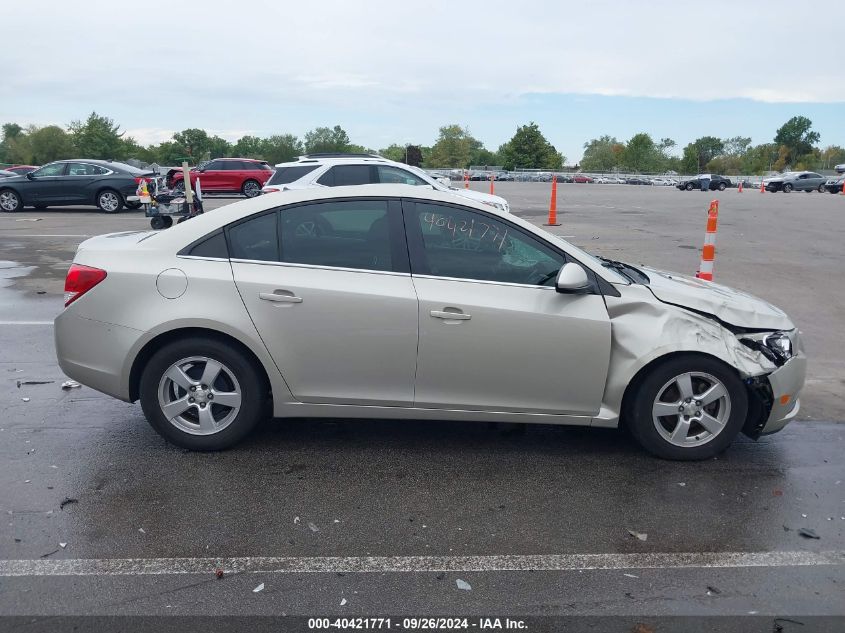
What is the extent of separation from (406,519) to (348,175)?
11026mm

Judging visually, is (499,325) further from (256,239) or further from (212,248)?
(212,248)

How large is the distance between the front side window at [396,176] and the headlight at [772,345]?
1014 centimetres

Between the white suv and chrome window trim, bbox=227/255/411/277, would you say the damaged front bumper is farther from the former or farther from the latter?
the white suv

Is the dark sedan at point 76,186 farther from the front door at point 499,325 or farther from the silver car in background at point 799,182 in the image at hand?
the silver car in background at point 799,182

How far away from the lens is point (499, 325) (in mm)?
4289

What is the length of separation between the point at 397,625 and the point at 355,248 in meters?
2.30

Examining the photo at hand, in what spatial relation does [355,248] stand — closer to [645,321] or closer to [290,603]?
[645,321]

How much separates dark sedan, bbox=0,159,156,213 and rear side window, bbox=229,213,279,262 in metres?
18.3

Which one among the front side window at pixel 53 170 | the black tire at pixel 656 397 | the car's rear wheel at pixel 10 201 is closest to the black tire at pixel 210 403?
the black tire at pixel 656 397

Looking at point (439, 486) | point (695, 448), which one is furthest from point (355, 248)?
point (695, 448)


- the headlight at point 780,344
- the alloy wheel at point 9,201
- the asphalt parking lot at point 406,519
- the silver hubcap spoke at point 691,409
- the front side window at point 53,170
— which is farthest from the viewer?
the alloy wheel at point 9,201

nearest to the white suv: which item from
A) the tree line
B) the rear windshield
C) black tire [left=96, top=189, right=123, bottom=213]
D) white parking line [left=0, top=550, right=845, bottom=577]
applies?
the rear windshield

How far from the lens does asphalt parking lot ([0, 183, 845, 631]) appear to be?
123 inches

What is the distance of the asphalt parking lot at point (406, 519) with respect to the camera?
10.3 ft
